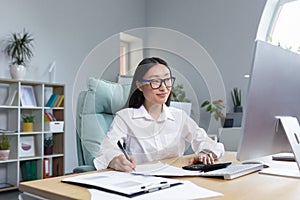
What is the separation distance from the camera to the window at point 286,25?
3738mm

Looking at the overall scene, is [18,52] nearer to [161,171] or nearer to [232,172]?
[161,171]

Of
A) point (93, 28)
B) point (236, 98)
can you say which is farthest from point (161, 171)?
point (93, 28)

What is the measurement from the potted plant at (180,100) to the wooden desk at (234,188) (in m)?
0.36

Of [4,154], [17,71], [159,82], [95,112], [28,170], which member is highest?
[17,71]

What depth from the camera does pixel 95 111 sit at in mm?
1307

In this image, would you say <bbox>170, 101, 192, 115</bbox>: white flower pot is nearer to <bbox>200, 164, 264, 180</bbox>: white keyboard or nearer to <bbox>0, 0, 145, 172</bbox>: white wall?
<bbox>200, 164, 264, 180</bbox>: white keyboard

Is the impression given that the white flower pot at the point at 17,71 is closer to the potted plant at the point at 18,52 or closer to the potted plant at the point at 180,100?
the potted plant at the point at 18,52

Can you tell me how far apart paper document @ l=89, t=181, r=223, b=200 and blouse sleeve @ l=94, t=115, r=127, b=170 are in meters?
Answer: 0.32

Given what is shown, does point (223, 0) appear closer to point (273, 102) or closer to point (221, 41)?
point (221, 41)

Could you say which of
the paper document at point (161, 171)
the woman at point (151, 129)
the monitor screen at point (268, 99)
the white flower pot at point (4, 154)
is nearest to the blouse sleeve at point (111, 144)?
the woman at point (151, 129)

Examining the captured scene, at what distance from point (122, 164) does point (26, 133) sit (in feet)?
8.23

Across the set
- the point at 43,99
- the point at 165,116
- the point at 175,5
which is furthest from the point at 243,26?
the point at 165,116

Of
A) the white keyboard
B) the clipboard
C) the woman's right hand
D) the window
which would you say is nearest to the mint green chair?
the woman's right hand

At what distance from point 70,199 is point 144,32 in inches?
24.9
